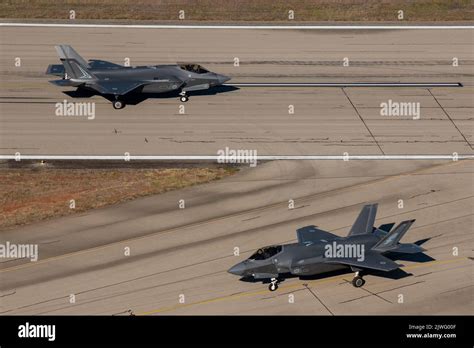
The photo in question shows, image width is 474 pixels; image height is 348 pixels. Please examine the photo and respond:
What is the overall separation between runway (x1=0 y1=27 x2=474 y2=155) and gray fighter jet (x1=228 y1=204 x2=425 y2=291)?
13.7 meters

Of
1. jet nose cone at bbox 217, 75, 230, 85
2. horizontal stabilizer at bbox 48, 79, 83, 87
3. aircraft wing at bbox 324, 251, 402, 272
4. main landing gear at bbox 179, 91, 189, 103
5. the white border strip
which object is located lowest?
aircraft wing at bbox 324, 251, 402, 272

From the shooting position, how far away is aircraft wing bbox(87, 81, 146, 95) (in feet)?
201

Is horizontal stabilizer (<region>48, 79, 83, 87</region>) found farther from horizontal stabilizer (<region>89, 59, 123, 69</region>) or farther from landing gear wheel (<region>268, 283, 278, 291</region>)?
landing gear wheel (<region>268, 283, 278, 291</region>)

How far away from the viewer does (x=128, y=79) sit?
203 feet

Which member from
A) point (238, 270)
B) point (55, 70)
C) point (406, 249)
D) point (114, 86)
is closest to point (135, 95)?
point (114, 86)

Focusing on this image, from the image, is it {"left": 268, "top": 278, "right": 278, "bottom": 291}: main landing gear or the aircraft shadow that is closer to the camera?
{"left": 268, "top": 278, "right": 278, "bottom": 291}: main landing gear

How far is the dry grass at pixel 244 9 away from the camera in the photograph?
7825cm

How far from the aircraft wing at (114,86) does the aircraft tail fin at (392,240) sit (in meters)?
22.6

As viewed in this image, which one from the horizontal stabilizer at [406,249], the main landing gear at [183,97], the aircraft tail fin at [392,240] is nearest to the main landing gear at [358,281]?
the aircraft tail fin at [392,240]

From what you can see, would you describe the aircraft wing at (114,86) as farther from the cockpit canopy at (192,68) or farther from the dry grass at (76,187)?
the dry grass at (76,187)

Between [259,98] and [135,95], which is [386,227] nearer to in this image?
[259,98]

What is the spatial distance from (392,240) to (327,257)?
2867 mm

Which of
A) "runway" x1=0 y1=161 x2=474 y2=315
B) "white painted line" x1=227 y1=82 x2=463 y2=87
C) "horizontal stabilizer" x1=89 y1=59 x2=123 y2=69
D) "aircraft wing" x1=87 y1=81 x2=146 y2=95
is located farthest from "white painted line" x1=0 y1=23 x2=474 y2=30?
"runway" x1=0 y1=161 x2=474 y2=315
